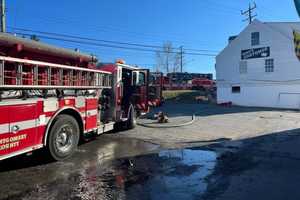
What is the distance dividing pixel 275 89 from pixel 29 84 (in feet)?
97.6

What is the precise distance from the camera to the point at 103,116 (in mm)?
10898

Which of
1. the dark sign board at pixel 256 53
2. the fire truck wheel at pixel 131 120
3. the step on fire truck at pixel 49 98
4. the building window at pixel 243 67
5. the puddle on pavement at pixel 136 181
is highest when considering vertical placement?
the dark sign board at pixel 256 53

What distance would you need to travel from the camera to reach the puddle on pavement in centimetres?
566

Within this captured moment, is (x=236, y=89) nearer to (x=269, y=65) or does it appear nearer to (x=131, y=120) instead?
(x=269, y=65)

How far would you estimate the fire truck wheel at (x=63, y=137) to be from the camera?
7.58 m

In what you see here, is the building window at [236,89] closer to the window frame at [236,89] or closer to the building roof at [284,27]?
the window frame at [236,89]

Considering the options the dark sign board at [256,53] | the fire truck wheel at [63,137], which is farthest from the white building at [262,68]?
the fire truck wheel at [63,137]

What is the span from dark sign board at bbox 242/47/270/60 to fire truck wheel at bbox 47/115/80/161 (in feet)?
94.1

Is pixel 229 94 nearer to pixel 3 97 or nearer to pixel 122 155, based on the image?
pixel 122 155

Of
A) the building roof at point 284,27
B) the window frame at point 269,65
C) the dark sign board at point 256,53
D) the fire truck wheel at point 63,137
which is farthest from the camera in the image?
the dark sign board at point 256,53

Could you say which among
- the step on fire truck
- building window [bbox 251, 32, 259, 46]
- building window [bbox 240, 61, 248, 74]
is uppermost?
building window [bbox 251, 32, 259, 46]

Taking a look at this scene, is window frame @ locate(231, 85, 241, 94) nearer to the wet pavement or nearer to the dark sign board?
the dark sign board

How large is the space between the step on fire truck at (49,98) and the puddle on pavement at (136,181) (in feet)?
3.36

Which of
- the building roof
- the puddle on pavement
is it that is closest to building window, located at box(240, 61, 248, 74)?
the building roof
